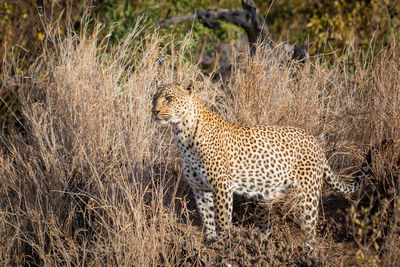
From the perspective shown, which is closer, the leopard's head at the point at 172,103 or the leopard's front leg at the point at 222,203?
the leopard's head at the point at 172,103

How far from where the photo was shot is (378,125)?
249 inches

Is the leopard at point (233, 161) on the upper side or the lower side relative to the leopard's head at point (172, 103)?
lower

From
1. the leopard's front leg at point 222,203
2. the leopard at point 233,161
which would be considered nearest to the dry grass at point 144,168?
the leopard's front leg at point 222,203

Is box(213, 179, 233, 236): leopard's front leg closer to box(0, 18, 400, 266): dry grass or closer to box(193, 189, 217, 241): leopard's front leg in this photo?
box(0, 18, 400, 266): dry grass

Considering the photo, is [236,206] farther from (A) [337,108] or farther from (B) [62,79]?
(B) [62,79]

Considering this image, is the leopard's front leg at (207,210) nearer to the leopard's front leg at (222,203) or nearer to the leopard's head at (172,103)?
the leopard's front leg at (222,203)

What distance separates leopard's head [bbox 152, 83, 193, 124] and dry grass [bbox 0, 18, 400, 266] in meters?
0.50

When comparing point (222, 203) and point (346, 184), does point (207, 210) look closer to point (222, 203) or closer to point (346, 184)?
point (222, 203)

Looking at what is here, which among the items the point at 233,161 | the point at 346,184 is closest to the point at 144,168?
the point at 233,161

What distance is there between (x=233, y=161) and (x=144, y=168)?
3.22 ft

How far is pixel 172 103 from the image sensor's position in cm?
516

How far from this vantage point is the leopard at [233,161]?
5254 millimetres

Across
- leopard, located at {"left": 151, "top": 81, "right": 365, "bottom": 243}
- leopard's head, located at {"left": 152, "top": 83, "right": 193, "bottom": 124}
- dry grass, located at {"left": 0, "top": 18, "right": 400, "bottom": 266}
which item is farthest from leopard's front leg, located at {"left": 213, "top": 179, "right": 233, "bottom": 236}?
leopard's head, located at {"left": 152, "top": 83, "right": 193, "bottom": 124}

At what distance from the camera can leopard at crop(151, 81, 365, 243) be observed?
A: 5254 mm
